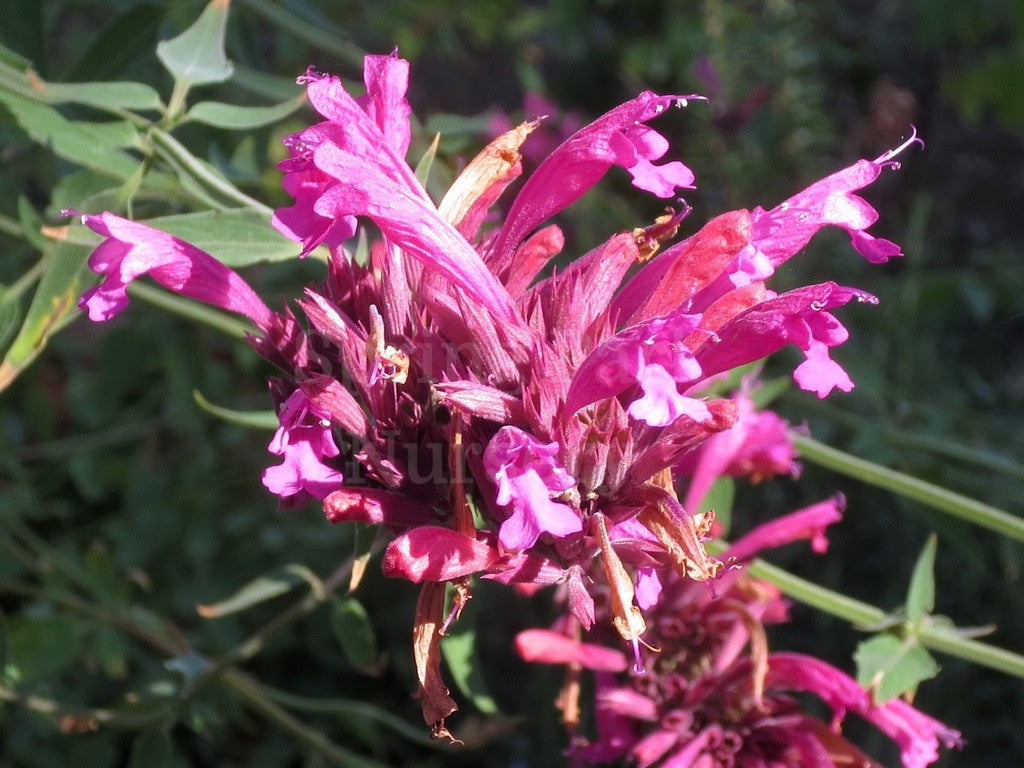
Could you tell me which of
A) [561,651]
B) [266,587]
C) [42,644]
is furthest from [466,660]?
[42,644]

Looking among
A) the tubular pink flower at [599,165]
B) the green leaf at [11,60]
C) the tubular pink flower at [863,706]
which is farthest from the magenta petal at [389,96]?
the tubular pink flower at [863,706]

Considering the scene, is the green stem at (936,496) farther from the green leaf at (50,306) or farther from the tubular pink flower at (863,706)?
the green leaf at (50,306)

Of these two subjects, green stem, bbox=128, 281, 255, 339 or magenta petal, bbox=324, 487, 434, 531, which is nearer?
magenta petal, bbox=324, 487, 434, 531

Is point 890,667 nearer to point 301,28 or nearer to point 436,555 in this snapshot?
point 436,555

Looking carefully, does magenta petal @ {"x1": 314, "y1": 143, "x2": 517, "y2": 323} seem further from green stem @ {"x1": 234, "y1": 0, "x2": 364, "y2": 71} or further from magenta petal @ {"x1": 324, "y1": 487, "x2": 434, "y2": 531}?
green stem @ {"x1": 234, "y1": 0, "x2": 364, "y2": 71}

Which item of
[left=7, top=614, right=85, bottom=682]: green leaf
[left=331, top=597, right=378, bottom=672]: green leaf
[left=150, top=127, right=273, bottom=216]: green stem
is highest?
[left=150, top=127, right=273, bottom=216]: green stem

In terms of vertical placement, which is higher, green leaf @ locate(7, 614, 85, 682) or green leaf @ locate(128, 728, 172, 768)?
green leaf @ locate(128, 728, 172, 768)

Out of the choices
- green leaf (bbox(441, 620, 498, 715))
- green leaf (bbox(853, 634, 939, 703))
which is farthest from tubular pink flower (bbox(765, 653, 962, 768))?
green leaf (bbox(441, 620, 498, 715))
